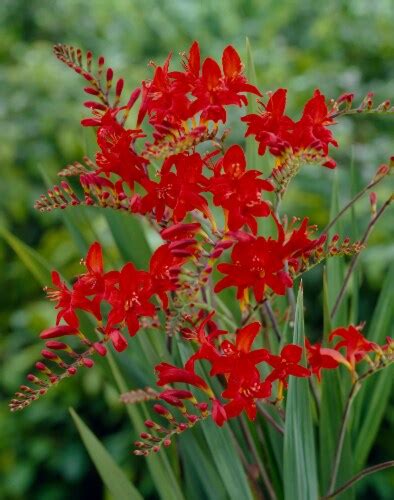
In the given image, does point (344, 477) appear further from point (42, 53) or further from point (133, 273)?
point (42, 53)

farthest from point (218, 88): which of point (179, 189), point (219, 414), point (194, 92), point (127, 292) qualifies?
point (219, 414)

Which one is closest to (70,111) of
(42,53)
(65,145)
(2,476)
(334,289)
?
(65,145)

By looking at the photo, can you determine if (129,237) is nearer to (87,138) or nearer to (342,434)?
(87,138)

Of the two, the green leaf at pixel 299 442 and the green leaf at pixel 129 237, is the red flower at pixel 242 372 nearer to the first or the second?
the green leaf at pixel 299 442

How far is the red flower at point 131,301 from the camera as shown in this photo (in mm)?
890

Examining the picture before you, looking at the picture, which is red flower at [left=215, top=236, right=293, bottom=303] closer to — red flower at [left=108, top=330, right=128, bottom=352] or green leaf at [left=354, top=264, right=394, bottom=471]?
red flower at [left=108, top=330, right=128, bottom=352]

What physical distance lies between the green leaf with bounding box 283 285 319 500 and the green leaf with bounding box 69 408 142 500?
0.21 metres

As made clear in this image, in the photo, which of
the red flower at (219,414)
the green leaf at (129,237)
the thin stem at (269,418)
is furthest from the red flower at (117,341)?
the green leaf at (129,237)

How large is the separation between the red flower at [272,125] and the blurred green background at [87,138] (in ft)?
1.22

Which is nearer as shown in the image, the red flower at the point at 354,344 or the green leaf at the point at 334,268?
the red flower at the point at 354,344

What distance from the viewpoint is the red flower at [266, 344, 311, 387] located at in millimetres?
902

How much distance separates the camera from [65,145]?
252 cm

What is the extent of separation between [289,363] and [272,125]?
0.25 meters

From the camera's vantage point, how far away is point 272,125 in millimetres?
948
